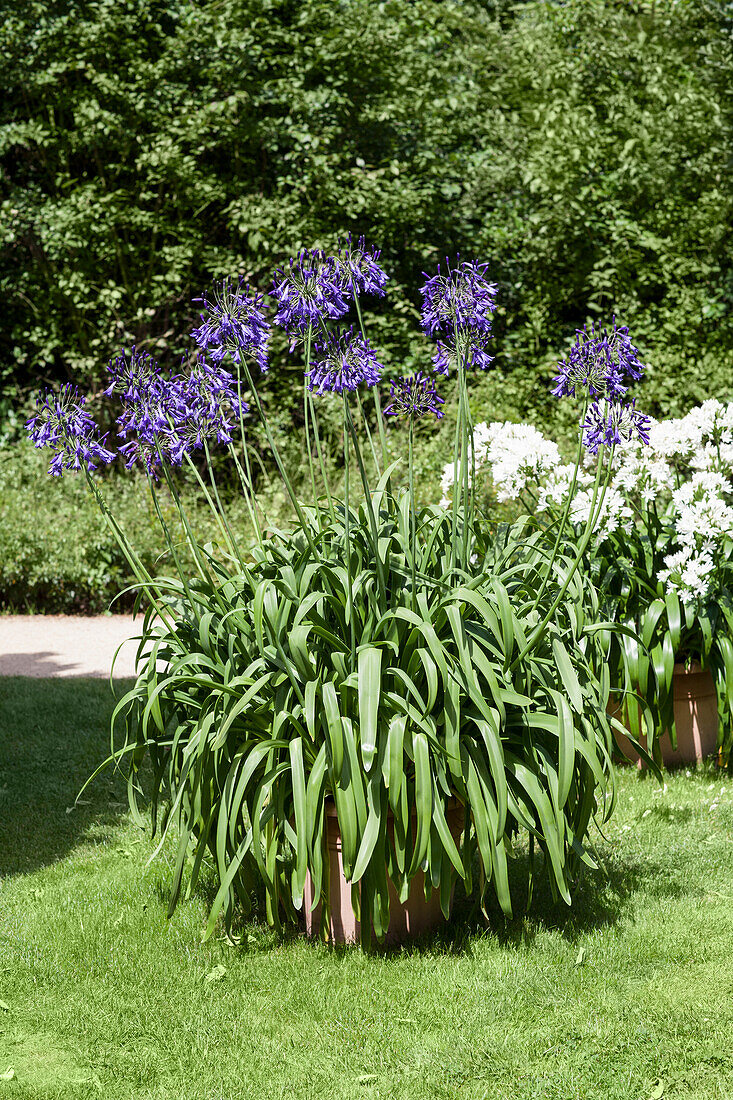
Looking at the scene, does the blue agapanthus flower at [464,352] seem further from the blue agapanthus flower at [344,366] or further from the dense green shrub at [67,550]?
the dense green shrub at [67,550]

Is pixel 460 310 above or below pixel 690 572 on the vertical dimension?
above

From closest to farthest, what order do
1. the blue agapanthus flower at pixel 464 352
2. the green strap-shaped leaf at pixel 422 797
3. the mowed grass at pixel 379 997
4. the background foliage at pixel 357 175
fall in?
the mowed grass at pixel 379 997 < the green strap-shaped leaf at pixel 422 797 < the blue agapanthus flower at pixel 464 352 < the background foliage at pixel 357 175

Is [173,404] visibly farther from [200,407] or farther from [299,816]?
[299,816]

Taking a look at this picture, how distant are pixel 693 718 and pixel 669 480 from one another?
43.2 inches

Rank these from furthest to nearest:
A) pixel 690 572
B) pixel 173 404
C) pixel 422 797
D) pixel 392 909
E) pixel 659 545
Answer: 1. pixel 659 545
2. pixel 690 572
3. pixel 173 404
4. pixel 392 909
5. pixel 422 797

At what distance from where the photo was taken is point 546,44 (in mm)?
12016

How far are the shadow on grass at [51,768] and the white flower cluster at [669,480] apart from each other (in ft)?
7.55

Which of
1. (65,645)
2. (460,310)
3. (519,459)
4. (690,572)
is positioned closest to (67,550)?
(65,645)

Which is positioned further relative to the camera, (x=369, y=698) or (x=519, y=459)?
(x=519, y=459)

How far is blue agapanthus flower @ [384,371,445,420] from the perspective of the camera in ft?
11.3

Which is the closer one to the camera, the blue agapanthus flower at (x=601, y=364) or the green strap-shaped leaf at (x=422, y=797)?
the green strap-shaped leaf at (x=422, y=797)

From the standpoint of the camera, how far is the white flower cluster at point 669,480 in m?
4.50

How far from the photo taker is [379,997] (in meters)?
2.89

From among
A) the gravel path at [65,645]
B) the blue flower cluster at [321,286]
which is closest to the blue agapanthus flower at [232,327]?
the blue flower cluster at [321,286]
